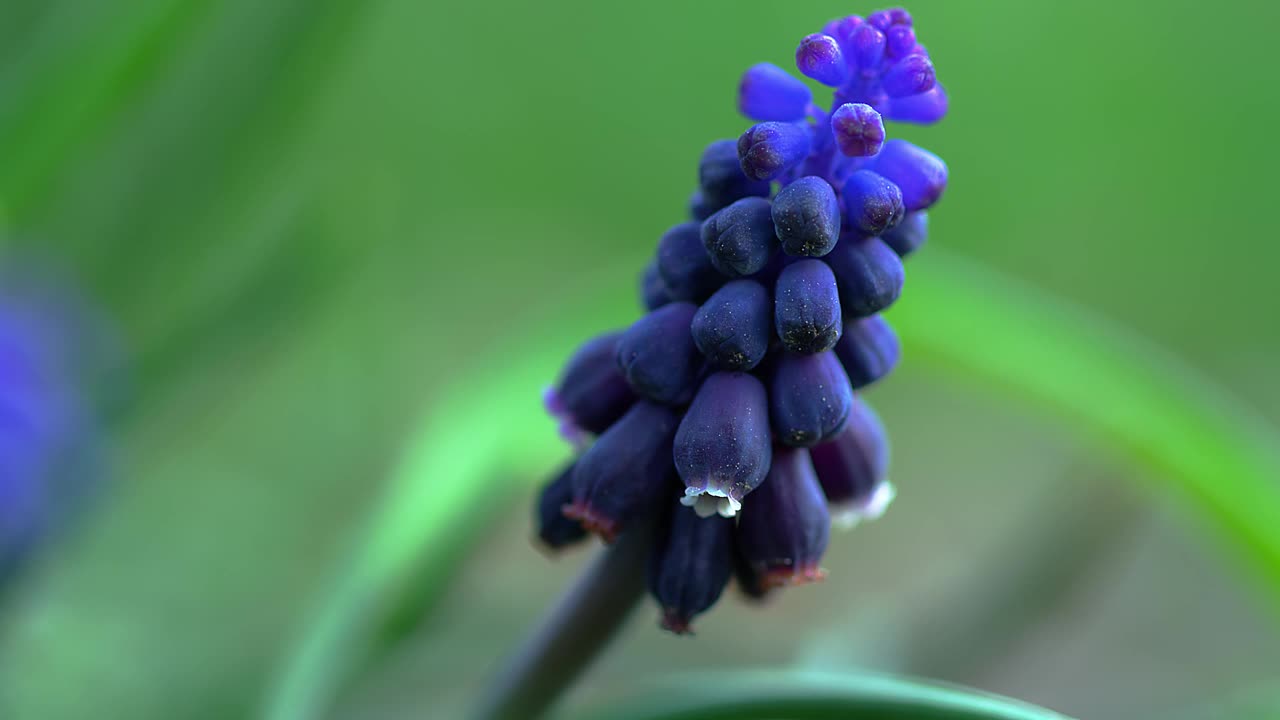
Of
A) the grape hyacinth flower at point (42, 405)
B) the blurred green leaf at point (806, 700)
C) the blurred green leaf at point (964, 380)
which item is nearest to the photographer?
the blurred green leaf at point (806, 700)

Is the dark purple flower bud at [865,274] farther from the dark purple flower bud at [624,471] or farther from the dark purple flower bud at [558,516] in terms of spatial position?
the dark purple flower bud at [558,516]

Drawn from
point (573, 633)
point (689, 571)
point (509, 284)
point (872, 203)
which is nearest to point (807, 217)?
point (872, 203)

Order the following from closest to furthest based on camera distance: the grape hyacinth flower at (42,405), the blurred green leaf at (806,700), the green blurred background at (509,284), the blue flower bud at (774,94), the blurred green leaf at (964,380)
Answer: the blurred green leaf at (806,700) → the blue flower bud at (774,94) → the blurred green leaf at (964,380) → the grape hyacinth flower at (42,405) → the green blurred background at (509,284)

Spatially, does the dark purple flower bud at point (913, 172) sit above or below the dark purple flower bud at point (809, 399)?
above

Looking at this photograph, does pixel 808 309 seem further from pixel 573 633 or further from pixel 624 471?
pixel 573 633

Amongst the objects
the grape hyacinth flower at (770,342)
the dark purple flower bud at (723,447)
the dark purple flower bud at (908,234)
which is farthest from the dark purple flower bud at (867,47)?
the dark purple flower bud at (723,447)

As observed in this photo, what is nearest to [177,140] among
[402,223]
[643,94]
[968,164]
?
[402,223]

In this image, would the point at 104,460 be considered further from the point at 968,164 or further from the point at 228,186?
the point at 968,164
